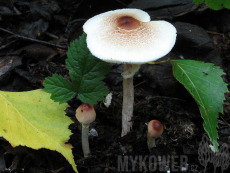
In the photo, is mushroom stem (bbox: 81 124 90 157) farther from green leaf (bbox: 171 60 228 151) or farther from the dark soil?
green leaf (bbox: 171 60 228 151)

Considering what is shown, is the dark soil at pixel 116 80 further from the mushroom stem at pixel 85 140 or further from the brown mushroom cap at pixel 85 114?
the brown mushroom cap at pixel 85 114

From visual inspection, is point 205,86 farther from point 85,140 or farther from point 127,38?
point 85,140

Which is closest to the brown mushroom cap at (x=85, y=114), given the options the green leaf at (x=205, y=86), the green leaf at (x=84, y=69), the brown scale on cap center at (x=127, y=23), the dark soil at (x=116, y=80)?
the green leaf at (x=84, y=69)

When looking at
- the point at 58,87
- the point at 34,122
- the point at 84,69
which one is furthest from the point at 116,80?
the point at 34,122

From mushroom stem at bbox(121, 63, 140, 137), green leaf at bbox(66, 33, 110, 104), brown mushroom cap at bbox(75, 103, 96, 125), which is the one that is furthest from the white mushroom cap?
brown mushroom cap at bbox(75, 103, 96, 125)

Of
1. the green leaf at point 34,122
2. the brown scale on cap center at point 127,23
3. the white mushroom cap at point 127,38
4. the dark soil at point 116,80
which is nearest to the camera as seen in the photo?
the white mushroom cap at point 127,38

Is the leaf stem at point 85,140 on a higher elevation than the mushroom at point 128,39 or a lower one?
lower

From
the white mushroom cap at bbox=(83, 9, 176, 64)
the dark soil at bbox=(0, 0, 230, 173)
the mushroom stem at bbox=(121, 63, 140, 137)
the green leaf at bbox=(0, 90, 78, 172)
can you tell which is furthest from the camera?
the mushroom stem at bbox=(121, 63, 140, 137)
